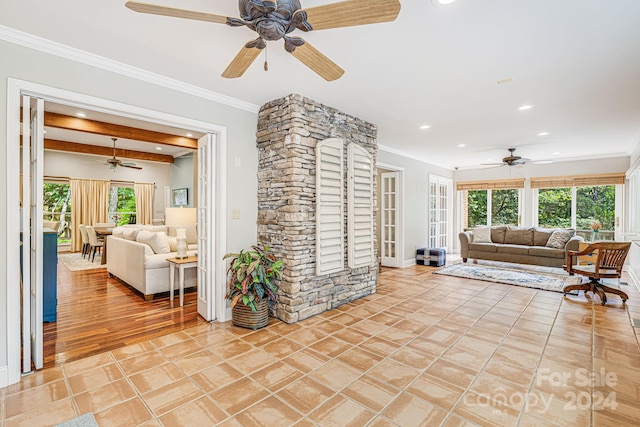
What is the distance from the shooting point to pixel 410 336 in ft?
9.82

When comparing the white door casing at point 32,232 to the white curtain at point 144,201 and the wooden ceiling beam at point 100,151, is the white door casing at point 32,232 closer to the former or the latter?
the wooden ceiling beam at point 100,151

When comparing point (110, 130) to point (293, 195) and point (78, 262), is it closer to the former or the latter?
point (78, 262)

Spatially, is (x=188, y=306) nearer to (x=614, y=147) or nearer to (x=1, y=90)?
(x=1, y=90)

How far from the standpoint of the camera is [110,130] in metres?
5.24

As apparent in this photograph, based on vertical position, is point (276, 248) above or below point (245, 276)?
above

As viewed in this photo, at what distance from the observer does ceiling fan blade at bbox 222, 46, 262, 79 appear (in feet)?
6.23

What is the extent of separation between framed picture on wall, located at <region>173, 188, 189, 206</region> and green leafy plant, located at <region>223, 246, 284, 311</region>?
5.87m

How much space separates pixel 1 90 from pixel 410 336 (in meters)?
3.85

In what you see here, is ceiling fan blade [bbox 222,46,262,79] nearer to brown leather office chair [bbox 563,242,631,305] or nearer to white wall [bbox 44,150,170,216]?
brown leather office chair [bbox 563,242,631,305]

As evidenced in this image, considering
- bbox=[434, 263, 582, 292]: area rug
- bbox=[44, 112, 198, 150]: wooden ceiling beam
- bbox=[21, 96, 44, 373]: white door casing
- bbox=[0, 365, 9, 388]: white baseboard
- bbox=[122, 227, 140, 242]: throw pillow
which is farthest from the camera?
bbox=[434, 263, 582, 292]: area rug

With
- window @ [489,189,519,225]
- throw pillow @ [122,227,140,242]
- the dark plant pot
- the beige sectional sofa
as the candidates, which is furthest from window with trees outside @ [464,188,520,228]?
throw pillow @ [122,227,140,242]

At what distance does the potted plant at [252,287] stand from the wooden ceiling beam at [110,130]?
3704 mm

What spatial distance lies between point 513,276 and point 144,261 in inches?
243

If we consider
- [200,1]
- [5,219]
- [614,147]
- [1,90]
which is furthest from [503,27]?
[614,147]
